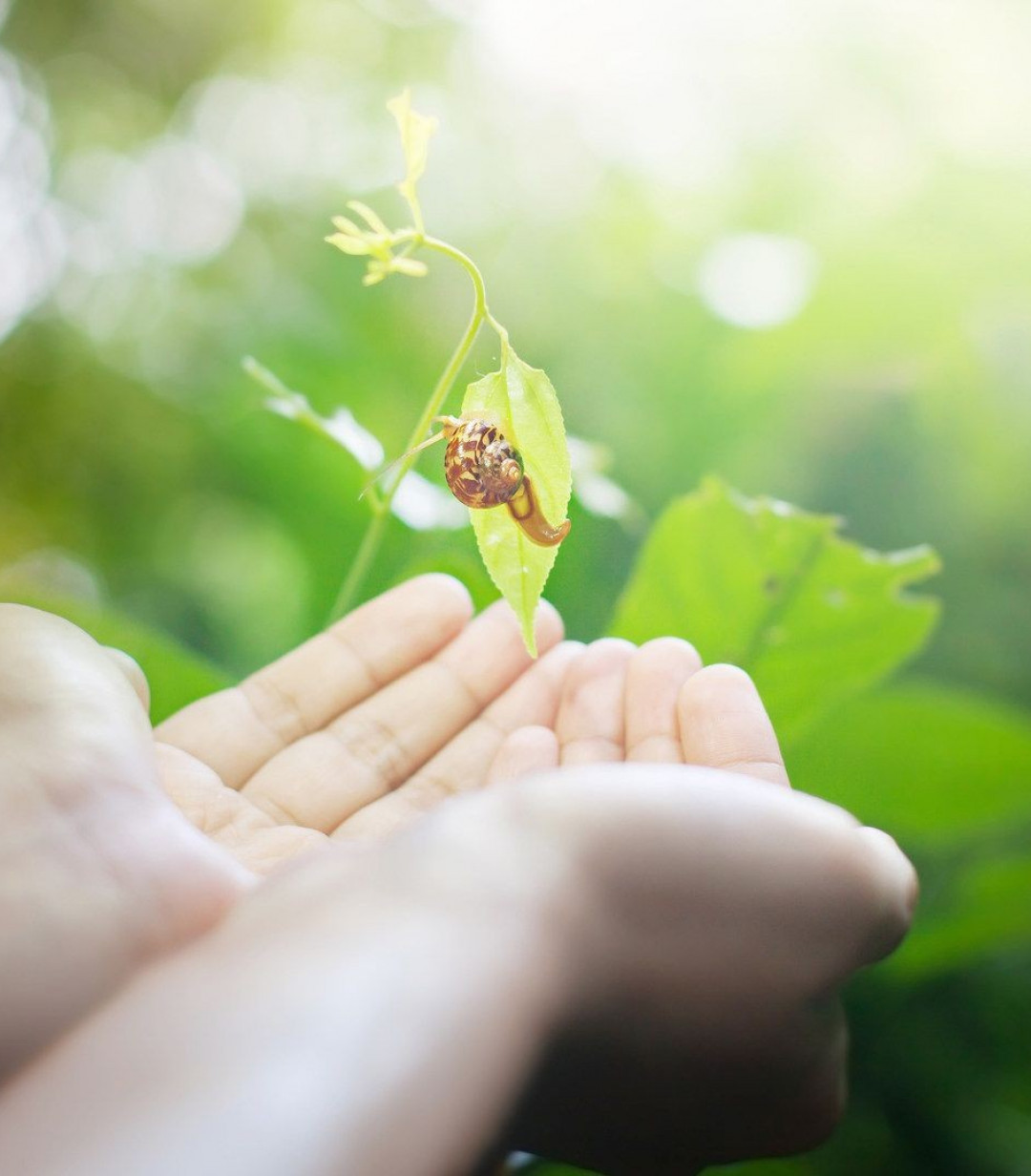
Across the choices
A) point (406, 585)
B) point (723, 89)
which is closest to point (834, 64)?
point (723, 89)

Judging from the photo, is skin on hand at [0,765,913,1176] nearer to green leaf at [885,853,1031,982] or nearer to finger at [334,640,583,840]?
finger at [334,640,583,840]

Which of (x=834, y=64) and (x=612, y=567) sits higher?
(x=834, y=64)

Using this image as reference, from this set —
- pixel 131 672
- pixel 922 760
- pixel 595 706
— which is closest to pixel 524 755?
pixel 595 706

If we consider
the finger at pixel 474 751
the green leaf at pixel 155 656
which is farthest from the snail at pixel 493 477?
the green leaf at pixel 155 656

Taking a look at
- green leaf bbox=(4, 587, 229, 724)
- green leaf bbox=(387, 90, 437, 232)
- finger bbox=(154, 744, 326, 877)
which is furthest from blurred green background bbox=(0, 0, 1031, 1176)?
green leaf bbox=(387, 90, 437, 232)

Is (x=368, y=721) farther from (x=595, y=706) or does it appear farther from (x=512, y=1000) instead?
(x=512, y=1000)

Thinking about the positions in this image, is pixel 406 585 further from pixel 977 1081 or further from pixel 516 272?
pixel 977 1081

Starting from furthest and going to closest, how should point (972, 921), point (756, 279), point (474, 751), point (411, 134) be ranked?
1. point (756, 279)
2. point (972, 921)
3. point (474, 751)
4. point (411, 134)

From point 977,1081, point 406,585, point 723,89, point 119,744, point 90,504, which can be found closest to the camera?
point 119,744
